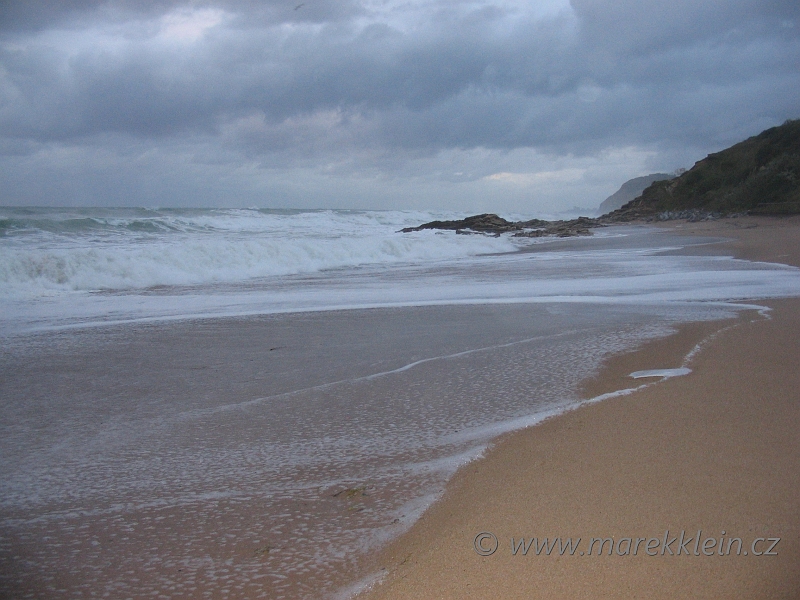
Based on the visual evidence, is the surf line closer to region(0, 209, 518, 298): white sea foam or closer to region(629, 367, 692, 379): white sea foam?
region(629, 367, 692, 379): white sea foam

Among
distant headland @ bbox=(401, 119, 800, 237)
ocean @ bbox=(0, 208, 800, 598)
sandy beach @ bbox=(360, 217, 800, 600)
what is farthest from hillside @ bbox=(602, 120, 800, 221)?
sandy beach @ bbox=(360, 217, 800, 600)

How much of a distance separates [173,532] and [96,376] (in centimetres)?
306

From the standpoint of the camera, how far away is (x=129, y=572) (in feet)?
7.35

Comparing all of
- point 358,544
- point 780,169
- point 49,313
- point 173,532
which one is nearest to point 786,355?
point 358,544

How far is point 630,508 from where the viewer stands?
2441 mm

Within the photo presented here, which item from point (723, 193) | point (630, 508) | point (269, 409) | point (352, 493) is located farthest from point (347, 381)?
point (723, 193)

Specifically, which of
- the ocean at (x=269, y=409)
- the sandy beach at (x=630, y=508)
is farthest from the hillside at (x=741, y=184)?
the sandy beach at (x=630, y=508)

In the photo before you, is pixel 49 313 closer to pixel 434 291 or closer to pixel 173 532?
pixel 434 291

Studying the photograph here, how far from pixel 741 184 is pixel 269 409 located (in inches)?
1562

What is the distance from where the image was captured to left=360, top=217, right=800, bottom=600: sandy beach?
6.70 ft

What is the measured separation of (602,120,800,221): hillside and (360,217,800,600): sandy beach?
3017 cm

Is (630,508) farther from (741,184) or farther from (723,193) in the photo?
(723,193)

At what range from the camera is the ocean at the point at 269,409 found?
92.9 inches

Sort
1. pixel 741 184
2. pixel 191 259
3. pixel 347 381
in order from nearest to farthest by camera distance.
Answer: pixel 347 381 → pixel 191 259 → pixel 741 184
